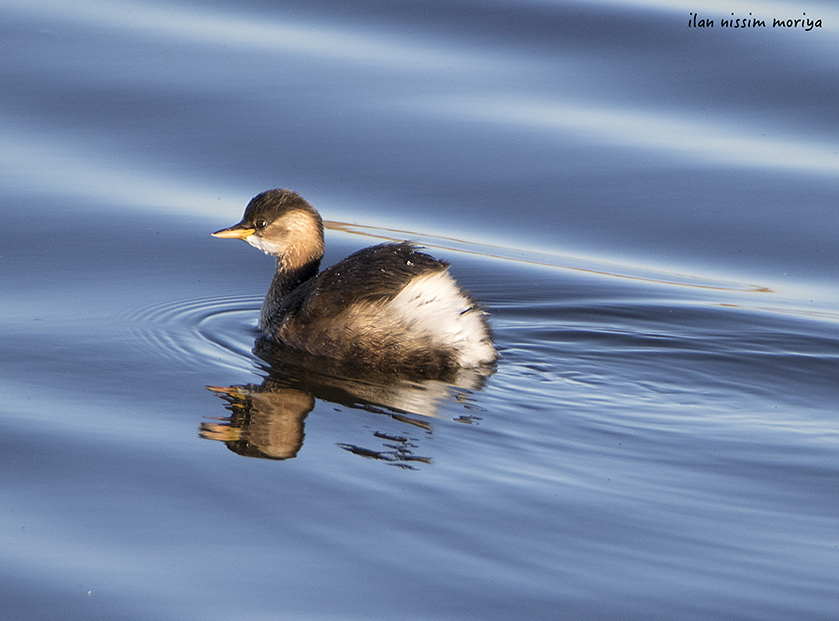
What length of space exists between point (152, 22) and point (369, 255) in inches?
234

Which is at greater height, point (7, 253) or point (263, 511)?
point (7, 253)

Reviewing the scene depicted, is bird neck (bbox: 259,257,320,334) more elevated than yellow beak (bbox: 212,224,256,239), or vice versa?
yellow beak (bbox: 212,224,256,239)

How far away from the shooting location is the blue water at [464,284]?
432cm

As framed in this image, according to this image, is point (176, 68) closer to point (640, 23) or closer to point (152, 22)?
point (152, 22)

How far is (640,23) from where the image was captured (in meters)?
11.6

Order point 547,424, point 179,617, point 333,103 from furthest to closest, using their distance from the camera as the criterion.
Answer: point 333,103 → point 547,424 → point 179,617

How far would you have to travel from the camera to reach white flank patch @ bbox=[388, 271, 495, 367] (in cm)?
632

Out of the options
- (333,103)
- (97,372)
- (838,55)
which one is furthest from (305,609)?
(838,55)

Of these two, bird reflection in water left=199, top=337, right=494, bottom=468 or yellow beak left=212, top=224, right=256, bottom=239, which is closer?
bird reflection in water left=199, top=337, right=494, bottom=468

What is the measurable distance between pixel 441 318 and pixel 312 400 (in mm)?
893

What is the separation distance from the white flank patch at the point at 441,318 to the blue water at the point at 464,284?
0.23 meters

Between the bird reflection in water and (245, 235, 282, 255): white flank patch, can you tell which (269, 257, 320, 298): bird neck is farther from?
the bird reflection in water

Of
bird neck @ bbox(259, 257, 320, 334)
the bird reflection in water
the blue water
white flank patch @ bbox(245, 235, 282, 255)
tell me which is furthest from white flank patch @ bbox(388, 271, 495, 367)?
white flank patch @ bbox(245, 235, 282, 255)

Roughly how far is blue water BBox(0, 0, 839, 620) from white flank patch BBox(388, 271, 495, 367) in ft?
0.76
